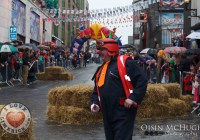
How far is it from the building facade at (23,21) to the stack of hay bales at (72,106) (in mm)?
20743

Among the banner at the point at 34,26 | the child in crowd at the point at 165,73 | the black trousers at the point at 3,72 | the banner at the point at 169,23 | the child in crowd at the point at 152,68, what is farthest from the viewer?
the banner at the point at 169,23

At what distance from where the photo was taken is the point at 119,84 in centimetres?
564

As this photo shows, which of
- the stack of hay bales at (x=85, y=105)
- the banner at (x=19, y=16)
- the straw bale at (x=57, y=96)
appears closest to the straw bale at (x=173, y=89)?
the stack of hay bales at (x=85, y=105)

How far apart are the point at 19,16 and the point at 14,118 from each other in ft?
99.2

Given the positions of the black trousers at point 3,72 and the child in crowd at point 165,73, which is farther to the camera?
the black trousers at point 3,72

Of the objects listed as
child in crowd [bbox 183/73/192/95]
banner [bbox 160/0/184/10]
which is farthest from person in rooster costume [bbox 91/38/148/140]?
banner [bbox 160/0/184/10]

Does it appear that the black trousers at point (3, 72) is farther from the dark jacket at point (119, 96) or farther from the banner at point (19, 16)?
the dark jacket at point (119, 96)

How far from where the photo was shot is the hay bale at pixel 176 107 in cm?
1119

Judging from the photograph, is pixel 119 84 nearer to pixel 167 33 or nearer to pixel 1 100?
pixel 1 100

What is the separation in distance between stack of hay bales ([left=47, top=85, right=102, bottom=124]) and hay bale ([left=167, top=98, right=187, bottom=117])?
84.8 inches

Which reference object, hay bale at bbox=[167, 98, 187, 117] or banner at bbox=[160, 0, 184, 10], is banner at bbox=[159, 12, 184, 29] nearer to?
banner at bbox=[160, 0, 184, 10]

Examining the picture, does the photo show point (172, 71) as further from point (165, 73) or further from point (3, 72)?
point (3, 72)

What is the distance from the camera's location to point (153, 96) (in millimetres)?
10781

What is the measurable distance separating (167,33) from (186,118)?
38012 mm
